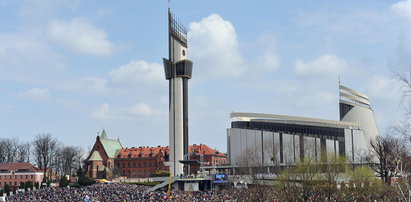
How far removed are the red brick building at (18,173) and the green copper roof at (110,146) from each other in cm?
2792

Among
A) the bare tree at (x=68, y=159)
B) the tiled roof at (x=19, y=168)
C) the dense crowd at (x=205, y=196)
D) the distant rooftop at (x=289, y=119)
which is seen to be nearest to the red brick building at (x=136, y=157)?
the bare tree at (x=68, y=159)

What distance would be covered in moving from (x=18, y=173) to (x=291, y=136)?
69.7 meters

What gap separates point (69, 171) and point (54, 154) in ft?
28.1

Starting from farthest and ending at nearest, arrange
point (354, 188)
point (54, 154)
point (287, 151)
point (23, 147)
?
point (23, 147) < point (54, 154) < point (287, 151) < point (354, 188)

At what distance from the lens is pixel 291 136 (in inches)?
3895

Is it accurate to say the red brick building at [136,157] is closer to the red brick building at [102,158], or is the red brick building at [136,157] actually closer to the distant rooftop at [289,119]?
the red brick building at [102,158]

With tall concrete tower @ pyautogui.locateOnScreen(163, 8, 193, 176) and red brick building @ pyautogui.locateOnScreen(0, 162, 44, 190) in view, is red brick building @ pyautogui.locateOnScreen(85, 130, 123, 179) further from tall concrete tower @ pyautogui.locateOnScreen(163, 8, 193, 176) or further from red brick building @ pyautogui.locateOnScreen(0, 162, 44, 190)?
tall concrete tower @ pyautogui.locateOnScreen(163, 8, 193, 176)

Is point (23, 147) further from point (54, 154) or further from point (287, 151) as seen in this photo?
point (287, 151)

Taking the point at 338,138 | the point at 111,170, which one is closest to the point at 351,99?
the point at 338,138

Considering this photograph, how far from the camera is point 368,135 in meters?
109

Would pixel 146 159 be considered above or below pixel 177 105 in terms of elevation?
below

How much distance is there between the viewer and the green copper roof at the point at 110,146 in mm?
148000

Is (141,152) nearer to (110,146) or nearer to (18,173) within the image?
(110,146)

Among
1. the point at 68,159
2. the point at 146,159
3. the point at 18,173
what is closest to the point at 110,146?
the point at 146,159
